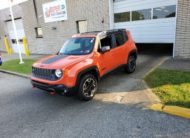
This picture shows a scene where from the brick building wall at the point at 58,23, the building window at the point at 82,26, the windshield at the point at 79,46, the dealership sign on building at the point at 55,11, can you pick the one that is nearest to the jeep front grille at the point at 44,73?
the windshield at the point at 79,46

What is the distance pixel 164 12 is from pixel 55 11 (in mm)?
8634

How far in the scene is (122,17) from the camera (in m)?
10.5

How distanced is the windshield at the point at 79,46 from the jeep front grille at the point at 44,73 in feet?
3.58

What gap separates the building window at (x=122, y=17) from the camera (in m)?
10.2

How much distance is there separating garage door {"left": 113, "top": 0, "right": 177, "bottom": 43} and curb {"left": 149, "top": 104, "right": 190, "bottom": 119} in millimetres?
5517

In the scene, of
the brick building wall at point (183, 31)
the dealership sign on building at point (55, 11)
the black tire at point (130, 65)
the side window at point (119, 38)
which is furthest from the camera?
the dealership sign on building at point (55, 11)

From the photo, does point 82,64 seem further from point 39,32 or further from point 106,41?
point 39,32

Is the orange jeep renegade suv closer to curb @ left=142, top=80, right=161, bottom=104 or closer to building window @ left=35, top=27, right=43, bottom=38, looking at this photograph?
curb @ left=142, top=80, right=161, bottom=104

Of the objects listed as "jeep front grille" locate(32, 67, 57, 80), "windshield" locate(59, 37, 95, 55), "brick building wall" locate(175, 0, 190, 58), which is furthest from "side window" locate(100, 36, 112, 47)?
"brick building wall" locate(175, 0, 190, 58)

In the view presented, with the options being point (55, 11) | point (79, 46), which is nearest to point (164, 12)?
point (79, 46)

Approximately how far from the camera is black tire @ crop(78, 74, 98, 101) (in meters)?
4.74

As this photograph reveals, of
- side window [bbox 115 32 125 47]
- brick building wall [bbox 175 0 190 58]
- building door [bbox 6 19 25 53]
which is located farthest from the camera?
building door [bbox 6 19 25 53]

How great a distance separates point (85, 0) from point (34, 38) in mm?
7606

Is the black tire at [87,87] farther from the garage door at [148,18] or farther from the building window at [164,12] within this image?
the building window at [164,12]
